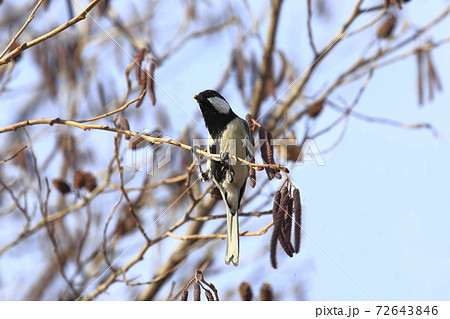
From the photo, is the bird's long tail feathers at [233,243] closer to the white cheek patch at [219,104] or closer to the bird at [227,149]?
the bird at [227,149]

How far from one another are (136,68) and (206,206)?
0.98 m

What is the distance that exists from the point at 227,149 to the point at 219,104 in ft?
0.83

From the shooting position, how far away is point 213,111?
224cm

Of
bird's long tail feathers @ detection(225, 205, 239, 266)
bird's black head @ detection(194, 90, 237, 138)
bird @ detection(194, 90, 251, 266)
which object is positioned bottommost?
bird's long tail feathers @ detection(225, 205, 239, 266)

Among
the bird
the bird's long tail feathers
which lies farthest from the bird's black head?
the bird's long tail feathers

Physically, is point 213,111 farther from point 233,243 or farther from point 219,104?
point 233,243

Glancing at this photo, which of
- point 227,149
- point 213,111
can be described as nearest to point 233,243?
point 227,149

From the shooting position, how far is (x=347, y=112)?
102 inches

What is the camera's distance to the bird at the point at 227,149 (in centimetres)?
209

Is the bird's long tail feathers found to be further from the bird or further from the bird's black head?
the bird's black head

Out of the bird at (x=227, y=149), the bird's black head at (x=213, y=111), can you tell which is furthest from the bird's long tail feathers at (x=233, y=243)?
the bird's black head at (x=213, y=111)

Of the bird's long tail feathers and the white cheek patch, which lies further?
the white cheek patch

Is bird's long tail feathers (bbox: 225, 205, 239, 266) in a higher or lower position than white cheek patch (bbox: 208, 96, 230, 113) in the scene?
lower

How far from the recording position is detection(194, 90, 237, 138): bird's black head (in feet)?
7.26
